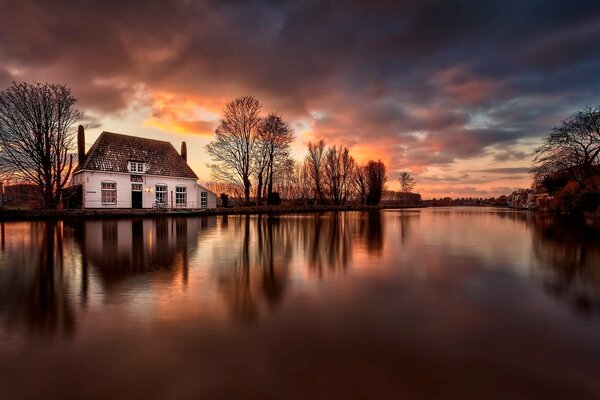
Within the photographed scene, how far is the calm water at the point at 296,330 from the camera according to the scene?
2762 mm

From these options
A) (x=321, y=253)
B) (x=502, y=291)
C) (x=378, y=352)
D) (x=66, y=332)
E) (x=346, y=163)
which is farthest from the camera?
(x=346, y=163)

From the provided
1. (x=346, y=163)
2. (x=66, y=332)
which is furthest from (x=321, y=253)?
(x=346, y=163)

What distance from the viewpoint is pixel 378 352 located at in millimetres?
3316

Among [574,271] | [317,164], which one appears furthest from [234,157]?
[574,271]

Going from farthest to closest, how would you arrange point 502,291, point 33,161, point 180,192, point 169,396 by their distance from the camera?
point 180,192, point 33,161, point 502,291, point 169,396

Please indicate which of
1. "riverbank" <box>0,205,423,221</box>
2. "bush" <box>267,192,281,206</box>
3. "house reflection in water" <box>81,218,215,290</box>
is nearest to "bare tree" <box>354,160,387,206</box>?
"bush" <box>267,192,281,206</box>

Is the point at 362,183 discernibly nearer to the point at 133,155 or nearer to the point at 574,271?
the point at 133,155

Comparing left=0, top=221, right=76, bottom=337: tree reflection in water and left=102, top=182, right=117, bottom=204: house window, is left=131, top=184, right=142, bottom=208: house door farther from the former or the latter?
left=0, top=221, right=76, bottom=337: tree reflection in water

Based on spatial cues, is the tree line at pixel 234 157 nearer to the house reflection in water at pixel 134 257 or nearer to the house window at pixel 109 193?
the house window at pixel 109 193

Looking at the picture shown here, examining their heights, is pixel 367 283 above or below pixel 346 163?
below

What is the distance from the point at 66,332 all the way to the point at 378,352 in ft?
12.7

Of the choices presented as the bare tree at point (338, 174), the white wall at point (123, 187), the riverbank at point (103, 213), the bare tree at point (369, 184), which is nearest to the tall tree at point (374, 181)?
the bare tree at point (369, 184)

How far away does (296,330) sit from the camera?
12.7 feet

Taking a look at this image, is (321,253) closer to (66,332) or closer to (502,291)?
(502,291)
